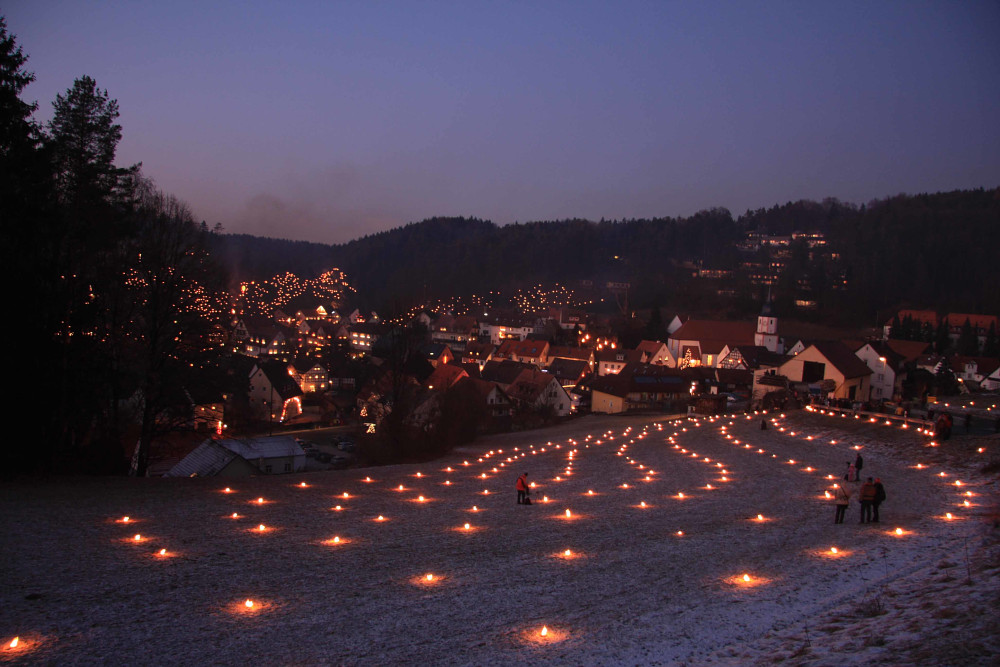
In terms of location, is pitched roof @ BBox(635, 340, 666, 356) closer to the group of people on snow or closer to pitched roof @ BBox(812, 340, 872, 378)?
pitched roof @ BBox(812, 340, 872, 378)

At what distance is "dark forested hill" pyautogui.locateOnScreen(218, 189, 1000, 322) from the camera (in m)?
131

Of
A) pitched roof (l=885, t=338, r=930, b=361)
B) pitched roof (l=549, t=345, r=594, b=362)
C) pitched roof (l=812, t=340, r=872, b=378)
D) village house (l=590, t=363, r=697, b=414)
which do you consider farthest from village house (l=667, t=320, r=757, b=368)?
pitched roof (l=812, t=340, r=872, b=378)

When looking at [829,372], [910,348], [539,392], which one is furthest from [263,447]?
[910,348]

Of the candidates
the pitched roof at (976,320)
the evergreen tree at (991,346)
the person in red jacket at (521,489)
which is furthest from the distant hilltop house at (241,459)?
the pitched roof at (976,320)

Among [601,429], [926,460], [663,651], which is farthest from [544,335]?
[663,651]

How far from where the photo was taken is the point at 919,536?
1235cm

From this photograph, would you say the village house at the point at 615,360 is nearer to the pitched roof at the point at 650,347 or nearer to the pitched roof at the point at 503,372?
the pitched roof at the point at 650,347

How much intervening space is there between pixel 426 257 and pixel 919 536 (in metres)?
173

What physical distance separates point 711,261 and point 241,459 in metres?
161

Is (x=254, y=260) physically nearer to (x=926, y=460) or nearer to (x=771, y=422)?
(x=771, y=422)

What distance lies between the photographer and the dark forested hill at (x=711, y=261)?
13138 cm

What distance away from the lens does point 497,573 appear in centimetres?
1121

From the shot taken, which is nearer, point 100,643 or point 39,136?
point 100,643

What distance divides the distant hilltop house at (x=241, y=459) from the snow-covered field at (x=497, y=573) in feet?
19.1
